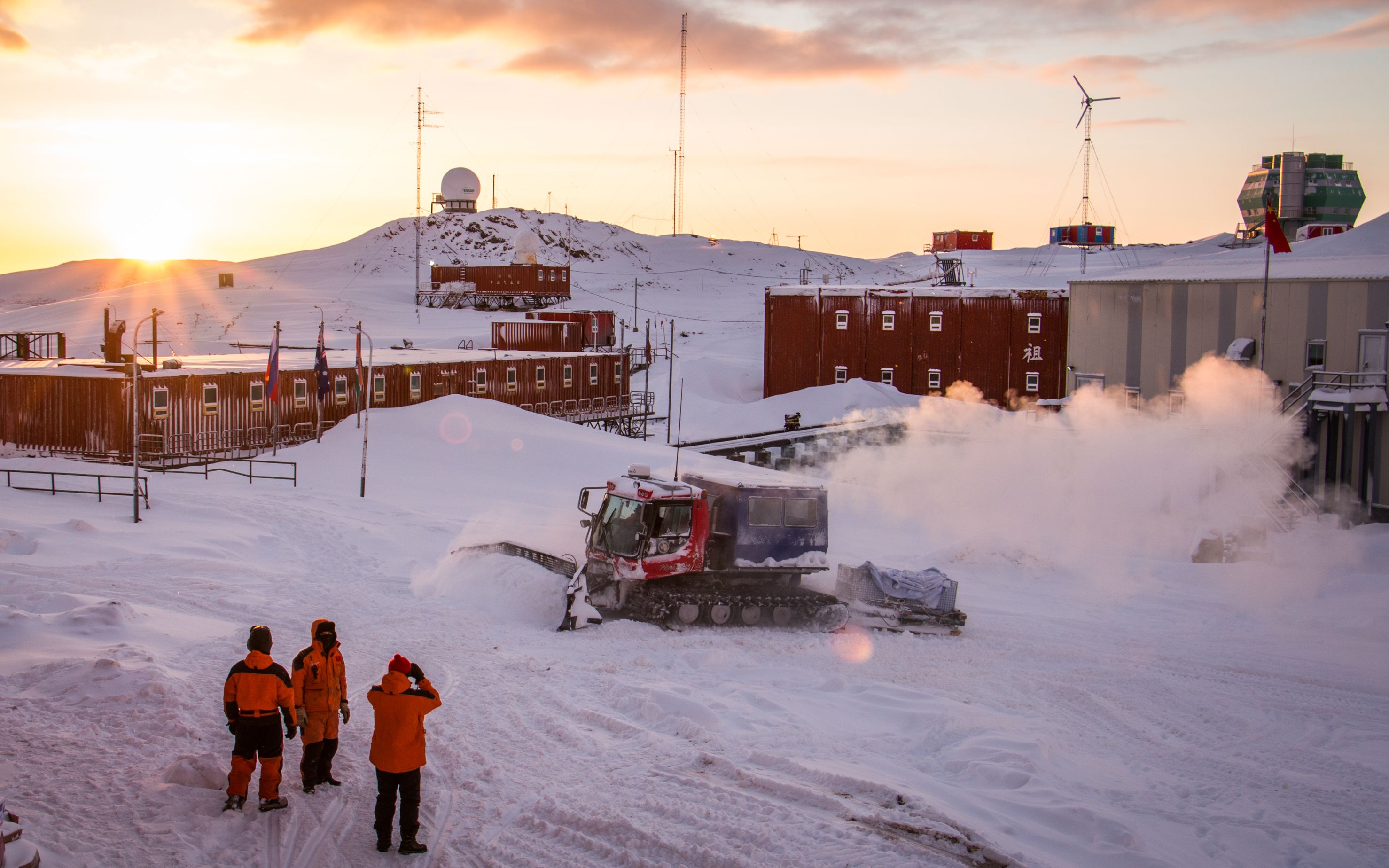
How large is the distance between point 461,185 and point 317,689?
11473 cm

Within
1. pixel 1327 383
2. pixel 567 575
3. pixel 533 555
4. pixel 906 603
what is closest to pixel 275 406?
pixel 533 555

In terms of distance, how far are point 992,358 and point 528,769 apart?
146 ft

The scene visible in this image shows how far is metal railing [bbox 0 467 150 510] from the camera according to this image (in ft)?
69.8

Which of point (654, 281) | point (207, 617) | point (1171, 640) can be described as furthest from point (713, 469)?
point (654, 281)

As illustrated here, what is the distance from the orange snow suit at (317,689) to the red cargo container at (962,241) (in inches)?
4453

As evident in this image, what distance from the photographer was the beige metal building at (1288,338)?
2930cm

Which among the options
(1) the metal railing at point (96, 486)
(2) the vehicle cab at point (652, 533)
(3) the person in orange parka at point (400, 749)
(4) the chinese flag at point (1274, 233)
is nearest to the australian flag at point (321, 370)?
(1) the metal railing at point (96, 486)

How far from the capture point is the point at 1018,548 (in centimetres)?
2230

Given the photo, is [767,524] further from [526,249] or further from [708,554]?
[526,249]

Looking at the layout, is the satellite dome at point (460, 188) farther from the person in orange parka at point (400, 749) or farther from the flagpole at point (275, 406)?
the person in orange parka at point (400, 749)

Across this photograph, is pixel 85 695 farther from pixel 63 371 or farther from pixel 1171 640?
pixel 63 371

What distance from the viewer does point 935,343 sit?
51250 millimetres

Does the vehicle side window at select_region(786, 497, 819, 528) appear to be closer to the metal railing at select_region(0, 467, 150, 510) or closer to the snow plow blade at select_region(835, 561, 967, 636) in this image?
the snow plow blade at select_region(835, 561, 967, 636)

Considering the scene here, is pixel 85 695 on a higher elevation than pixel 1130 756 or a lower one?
higher
